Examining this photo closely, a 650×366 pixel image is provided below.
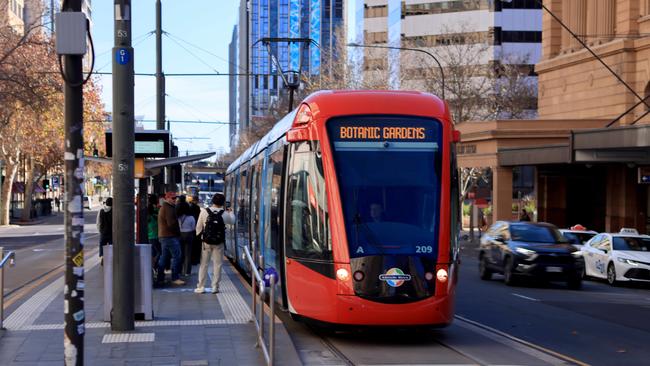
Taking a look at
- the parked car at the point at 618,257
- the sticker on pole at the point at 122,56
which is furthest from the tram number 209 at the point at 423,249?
the parked car at the point at 618,257

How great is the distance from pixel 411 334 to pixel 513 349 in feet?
5.77

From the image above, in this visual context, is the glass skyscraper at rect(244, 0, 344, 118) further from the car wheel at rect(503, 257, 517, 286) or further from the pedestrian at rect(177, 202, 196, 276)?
the pedestrian at rect(177, 202, 196, 276)

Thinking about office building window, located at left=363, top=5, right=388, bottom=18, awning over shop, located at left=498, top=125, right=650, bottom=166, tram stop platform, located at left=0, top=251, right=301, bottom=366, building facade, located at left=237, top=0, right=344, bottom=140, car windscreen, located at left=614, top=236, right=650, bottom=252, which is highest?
building facade, located at left=237, top=0, right=344, bottom=140

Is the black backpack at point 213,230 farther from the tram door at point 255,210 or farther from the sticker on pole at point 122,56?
the sticker on pole at point 122,56

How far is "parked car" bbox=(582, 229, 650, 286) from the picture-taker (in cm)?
2564

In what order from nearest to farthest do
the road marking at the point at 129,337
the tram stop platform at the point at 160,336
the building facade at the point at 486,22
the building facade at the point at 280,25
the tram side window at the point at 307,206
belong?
the tram stop platform at the point at 160,336
the road marking at the point at 129,337
the tram side window at the point at 307,206
the building facade at the point at 486,22
the building facade at the point at 280,25

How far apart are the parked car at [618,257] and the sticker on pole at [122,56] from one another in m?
17.6

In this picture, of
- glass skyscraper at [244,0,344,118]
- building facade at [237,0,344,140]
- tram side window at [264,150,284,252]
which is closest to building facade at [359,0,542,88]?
tram side window at [264,150,284,252]

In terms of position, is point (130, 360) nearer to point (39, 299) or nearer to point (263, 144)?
point (39, 299)

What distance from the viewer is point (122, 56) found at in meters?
12.0

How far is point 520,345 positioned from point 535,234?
496 inches

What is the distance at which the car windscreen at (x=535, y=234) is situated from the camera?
24656 millimetres

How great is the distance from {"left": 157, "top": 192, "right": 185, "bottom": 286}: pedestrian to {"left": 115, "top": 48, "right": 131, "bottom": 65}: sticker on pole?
21.0 feet

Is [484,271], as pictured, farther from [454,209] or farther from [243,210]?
[454,209]
